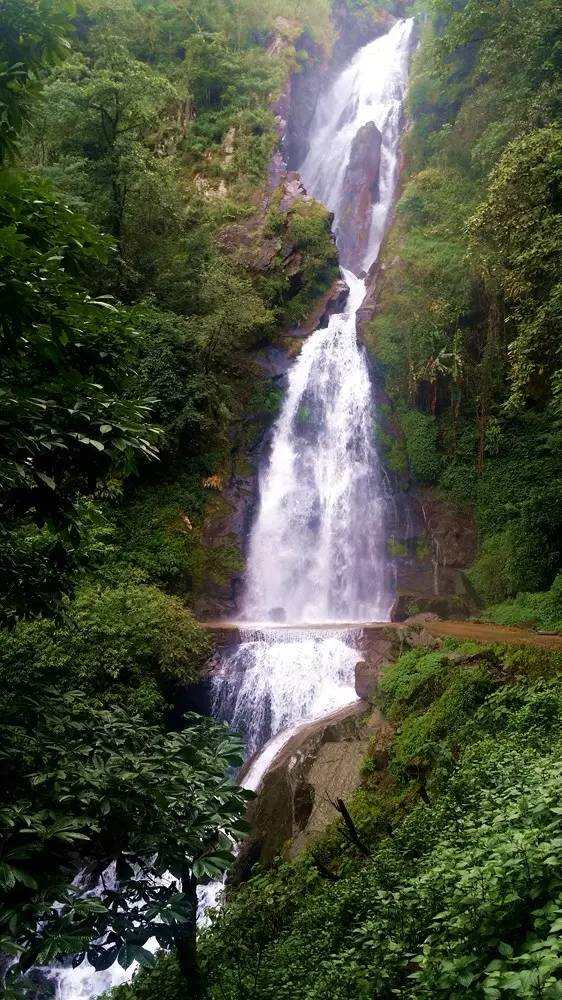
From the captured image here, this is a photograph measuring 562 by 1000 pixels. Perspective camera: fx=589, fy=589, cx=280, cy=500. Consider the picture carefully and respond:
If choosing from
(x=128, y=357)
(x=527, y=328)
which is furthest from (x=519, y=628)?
(x=128, y=357)

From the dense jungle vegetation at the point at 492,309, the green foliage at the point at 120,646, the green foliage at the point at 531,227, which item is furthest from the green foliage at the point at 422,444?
the green foliage at the point at 120,646

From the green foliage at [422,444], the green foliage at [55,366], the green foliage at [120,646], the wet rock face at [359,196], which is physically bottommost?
the green foliage at [120,646]

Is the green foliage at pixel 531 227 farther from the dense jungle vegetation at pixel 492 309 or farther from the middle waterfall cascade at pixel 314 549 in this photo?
the middle waterfall cascade at pixel 314 549

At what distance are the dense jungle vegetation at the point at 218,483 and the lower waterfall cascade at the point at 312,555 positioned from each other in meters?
1.09

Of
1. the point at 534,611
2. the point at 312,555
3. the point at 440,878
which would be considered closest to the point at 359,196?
the point at 312,555

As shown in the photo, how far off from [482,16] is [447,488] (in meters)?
12.5

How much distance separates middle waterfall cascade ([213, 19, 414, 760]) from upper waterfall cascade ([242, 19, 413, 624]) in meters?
0.03

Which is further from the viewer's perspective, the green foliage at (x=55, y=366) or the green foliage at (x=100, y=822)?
the green foliage at (x=55, y=366)

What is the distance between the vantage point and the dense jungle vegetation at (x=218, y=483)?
7.97 feet

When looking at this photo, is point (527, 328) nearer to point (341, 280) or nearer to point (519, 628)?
point (519, 628)

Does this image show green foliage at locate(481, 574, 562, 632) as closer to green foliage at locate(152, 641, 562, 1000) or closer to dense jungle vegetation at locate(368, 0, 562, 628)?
dense jungle vegetation at locate(368, 0, 562, 628)

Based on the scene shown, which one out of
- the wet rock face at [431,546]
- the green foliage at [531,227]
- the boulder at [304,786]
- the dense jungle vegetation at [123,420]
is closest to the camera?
the dense jungle vegetation at [123,420]

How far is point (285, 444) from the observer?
18844mm

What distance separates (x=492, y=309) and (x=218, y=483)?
9.18 metres
